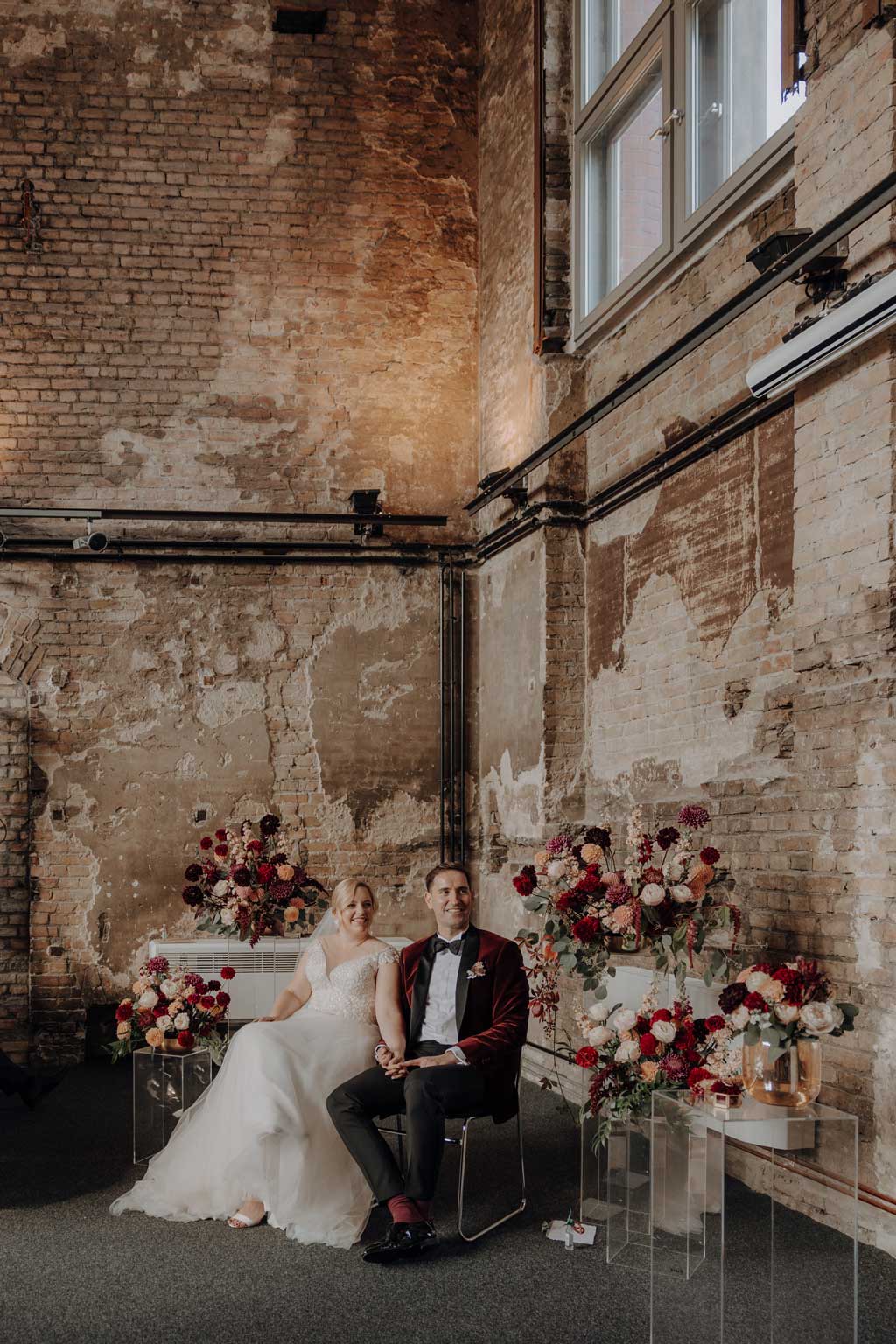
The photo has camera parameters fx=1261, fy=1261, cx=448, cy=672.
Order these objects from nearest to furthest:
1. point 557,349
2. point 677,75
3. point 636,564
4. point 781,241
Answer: point 781,241 < point 677,75 < point 636,564 < point 557,349

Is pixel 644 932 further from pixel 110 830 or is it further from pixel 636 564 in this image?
pixel 110 830

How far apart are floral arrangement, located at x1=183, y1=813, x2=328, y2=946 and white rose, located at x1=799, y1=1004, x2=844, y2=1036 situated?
3289mm

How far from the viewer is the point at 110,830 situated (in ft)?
27.9

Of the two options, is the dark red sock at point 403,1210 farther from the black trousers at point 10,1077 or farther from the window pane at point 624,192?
the window pane at point 624,192

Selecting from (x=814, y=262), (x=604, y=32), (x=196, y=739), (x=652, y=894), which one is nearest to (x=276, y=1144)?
(x=652, y=894)

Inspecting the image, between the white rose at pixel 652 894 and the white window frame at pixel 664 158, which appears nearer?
the white rose at pixel 652 894

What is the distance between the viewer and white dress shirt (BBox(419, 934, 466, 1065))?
5238 mm

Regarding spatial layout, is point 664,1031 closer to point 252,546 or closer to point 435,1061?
point 435,1061

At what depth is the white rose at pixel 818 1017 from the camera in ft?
12.5

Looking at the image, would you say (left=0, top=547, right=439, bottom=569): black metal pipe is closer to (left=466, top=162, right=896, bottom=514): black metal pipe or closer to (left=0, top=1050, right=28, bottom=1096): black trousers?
(left=466, top=162, right=896, bottom=514): black metal pipe

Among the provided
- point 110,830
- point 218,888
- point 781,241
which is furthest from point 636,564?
point 110,830

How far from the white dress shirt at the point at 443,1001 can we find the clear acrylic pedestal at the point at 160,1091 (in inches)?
46.2

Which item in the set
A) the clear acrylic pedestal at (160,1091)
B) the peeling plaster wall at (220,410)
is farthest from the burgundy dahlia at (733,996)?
the peeling plaster wall at (220,410)

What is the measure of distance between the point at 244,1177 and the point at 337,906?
122cm
